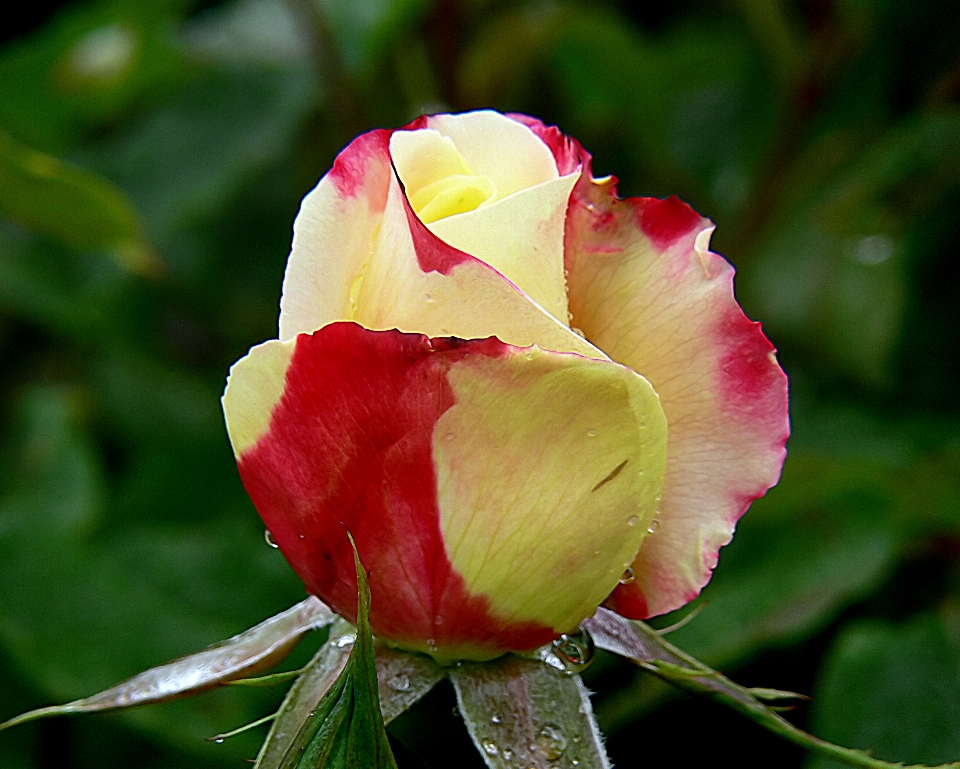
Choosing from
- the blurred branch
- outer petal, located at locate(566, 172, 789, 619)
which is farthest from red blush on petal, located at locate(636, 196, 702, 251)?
the blurred branch

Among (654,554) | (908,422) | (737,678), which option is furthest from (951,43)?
(654,554)

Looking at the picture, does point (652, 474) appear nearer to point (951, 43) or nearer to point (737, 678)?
point (737, 678)

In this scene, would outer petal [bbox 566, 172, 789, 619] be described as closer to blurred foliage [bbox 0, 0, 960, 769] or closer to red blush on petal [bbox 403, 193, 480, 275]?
red blush on petal [bbox 403, 193, 480, 275]

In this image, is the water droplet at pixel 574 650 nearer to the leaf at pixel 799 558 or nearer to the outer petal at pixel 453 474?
the outer petal at pixel 453 474

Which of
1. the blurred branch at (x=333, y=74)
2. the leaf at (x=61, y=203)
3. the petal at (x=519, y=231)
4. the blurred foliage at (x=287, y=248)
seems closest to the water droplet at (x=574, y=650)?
Answer: the petal at (x=519, y=231)

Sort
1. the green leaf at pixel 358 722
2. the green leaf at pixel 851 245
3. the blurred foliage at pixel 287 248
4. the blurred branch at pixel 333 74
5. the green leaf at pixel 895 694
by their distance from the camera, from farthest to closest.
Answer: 1. the blurred branch at pixel 333 74
2. the green leaf at pixel 851 245
3. the blurred foliage at pixel 287 248
4. the green leaf at pixel 895 694
5. the green leaf at pixel 358 722

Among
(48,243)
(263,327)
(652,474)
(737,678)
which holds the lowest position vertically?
(737,678)

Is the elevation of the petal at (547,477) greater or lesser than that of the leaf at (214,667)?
greater
